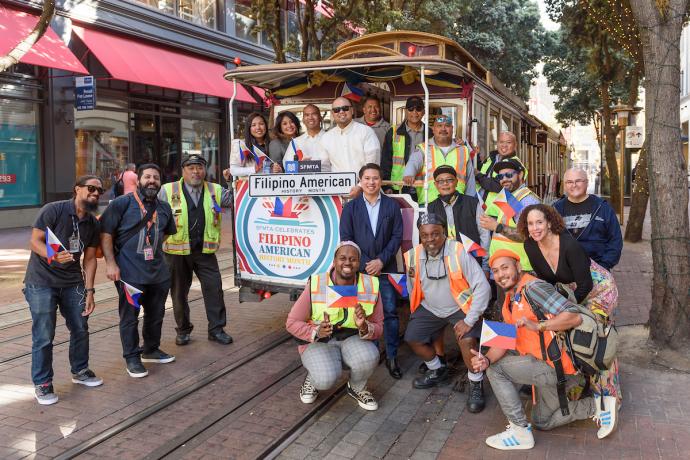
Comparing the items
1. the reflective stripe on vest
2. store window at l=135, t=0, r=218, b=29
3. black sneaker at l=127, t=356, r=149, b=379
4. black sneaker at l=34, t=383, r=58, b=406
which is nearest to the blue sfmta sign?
store window at l=135, t=0, r=218, b=29

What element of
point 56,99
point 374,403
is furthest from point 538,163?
point 56,99

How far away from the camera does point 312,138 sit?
675 cm

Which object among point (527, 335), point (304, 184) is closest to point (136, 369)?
point (304, 184)

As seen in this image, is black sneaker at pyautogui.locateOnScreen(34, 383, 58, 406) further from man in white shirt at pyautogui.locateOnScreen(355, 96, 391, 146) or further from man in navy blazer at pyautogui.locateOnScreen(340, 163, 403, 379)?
man in white shirt at pyautogui.locateOnScreen(355, 96, 391, 146)

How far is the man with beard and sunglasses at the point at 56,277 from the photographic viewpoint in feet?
16.1

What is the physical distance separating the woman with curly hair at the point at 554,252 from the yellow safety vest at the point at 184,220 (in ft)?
10.4

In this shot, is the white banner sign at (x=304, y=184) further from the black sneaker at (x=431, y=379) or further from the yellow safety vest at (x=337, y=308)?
the black sneaker at (x=431, y=379)

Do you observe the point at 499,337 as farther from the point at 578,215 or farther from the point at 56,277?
the point at 56,277

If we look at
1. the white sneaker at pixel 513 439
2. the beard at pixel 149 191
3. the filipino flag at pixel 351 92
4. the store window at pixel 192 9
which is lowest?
the white sneaker at pixel 513 439

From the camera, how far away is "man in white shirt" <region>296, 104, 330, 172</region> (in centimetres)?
666

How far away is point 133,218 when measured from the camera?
553 centimetres

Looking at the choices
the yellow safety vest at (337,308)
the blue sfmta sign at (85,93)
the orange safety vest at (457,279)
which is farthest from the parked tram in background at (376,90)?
the blue sfmta sign at (85,93)

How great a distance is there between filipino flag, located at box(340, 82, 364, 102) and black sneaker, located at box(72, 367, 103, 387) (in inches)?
166

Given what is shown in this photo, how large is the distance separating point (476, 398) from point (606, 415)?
95 cm
